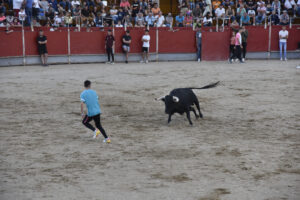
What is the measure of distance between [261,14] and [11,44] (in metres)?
12.3

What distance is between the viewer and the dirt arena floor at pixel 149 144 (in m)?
5.88

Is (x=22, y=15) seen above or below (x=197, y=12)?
below

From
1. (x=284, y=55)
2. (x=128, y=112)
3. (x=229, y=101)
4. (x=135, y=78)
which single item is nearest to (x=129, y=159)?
(x=128, y=112)

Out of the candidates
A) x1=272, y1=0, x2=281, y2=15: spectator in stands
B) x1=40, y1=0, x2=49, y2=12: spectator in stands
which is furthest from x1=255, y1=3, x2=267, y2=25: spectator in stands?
x1=40, y1=0, x2=49, y2=12: spectator in stands

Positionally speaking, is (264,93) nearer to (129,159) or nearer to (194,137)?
(194,137)

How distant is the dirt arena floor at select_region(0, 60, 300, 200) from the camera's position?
5.88 m

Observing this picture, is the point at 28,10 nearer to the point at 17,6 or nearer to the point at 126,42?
the point at 17,6

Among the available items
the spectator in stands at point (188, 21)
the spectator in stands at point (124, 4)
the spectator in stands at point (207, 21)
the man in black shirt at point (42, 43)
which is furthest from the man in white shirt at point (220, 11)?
the man in black shirt at point (42, 43)

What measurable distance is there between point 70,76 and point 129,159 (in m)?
10.4

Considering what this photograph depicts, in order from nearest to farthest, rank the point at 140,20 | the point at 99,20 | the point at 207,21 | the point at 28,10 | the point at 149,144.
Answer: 1. the point at 149,144
2. the point at 28,10
3. the point at 99,20
4. the point at 140,20
5. the point at 207,21

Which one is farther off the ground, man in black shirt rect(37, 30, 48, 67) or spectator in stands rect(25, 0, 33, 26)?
spectator in stands rect(25, 0, 33, 26)

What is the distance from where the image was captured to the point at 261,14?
23625mm

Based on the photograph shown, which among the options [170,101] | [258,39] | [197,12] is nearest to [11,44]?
[197,12]

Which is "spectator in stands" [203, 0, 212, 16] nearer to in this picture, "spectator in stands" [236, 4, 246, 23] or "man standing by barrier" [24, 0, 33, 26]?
"spectator in stands" [236, 4, 246, 23]
